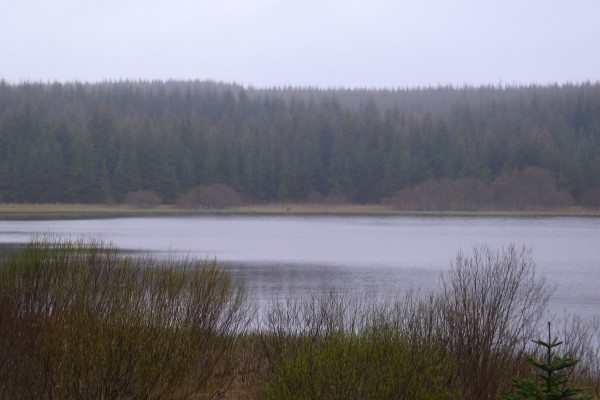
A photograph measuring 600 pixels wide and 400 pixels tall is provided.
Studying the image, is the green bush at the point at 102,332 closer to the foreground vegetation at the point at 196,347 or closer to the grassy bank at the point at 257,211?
the foreground vegetation at the point at 196,347

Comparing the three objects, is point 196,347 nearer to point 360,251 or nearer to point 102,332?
point 102,332

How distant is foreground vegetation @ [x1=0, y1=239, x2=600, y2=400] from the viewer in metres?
8.48

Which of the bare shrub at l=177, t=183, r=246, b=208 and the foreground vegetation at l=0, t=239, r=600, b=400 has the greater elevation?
the foreground vegetation at l=0, t=239, r=600, b=400

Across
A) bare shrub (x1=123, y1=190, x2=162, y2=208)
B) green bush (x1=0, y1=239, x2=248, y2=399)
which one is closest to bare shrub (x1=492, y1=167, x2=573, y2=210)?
bare shrub (x1=123, y1=190, x2=162, y2=208)

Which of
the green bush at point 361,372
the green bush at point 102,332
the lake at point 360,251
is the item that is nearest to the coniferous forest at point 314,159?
the lake at point 360,251

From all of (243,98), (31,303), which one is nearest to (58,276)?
(31,303)

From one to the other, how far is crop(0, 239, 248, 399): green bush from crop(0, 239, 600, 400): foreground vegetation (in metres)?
0.02

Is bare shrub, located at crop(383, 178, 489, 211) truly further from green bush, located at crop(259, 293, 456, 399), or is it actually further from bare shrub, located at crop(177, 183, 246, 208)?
green bush, located at crop(259, 293, 456, 399)

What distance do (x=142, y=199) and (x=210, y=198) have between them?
7784 mm

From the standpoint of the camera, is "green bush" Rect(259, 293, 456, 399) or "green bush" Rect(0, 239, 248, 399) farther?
"green bush" Rect(0, 239, 248, 399)

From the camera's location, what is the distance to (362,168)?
111 meters

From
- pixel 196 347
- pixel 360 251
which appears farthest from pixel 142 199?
pixel 196 347

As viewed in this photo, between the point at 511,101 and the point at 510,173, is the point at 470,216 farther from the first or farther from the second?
the point at 511,101

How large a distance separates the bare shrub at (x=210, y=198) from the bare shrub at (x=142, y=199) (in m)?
2.73
